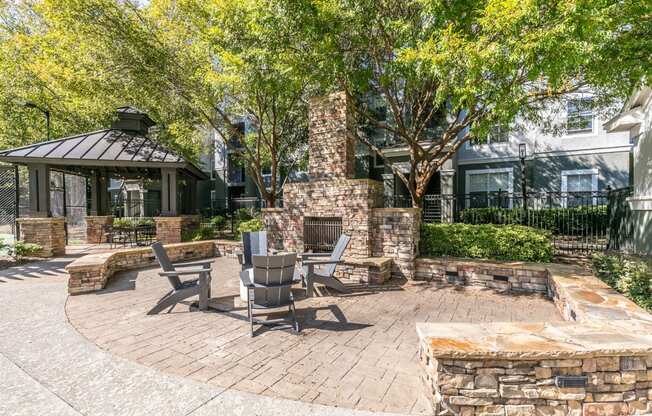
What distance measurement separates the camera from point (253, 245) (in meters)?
7.39

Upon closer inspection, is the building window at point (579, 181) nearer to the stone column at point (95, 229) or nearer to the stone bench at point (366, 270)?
the stone bench at point (366, 270)

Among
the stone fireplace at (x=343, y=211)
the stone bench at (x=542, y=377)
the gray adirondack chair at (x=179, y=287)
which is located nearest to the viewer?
the stone bench at (x=542, y=377)

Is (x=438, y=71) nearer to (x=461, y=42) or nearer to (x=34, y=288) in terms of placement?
(x=461, y=42)

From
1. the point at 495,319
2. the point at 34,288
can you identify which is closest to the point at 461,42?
the point at 495,319

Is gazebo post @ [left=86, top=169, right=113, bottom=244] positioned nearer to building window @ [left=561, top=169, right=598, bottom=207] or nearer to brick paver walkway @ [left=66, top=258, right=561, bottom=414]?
brick paver walkway @ [left=66, top=258, right=561, bottom=414]

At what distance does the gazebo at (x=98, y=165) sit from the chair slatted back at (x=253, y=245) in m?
5.25

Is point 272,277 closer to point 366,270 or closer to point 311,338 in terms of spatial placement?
point 311,338

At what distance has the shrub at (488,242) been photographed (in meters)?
6.68

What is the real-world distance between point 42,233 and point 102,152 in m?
3.26

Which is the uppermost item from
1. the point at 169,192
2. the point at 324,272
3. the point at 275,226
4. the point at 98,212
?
the point at 169,192

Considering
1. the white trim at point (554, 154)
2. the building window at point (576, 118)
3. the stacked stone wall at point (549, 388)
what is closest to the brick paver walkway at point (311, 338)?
the stacked stone wall at point (549, 388)

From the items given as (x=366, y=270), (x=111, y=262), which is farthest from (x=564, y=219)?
(x=111, y=262)

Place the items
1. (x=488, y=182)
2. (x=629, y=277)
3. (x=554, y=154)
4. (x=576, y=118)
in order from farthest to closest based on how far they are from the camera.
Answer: (x=488, y=182) < (x=554, y=154) < (x=576, y=118) < (x=629, y=277)

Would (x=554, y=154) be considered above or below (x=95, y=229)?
above
